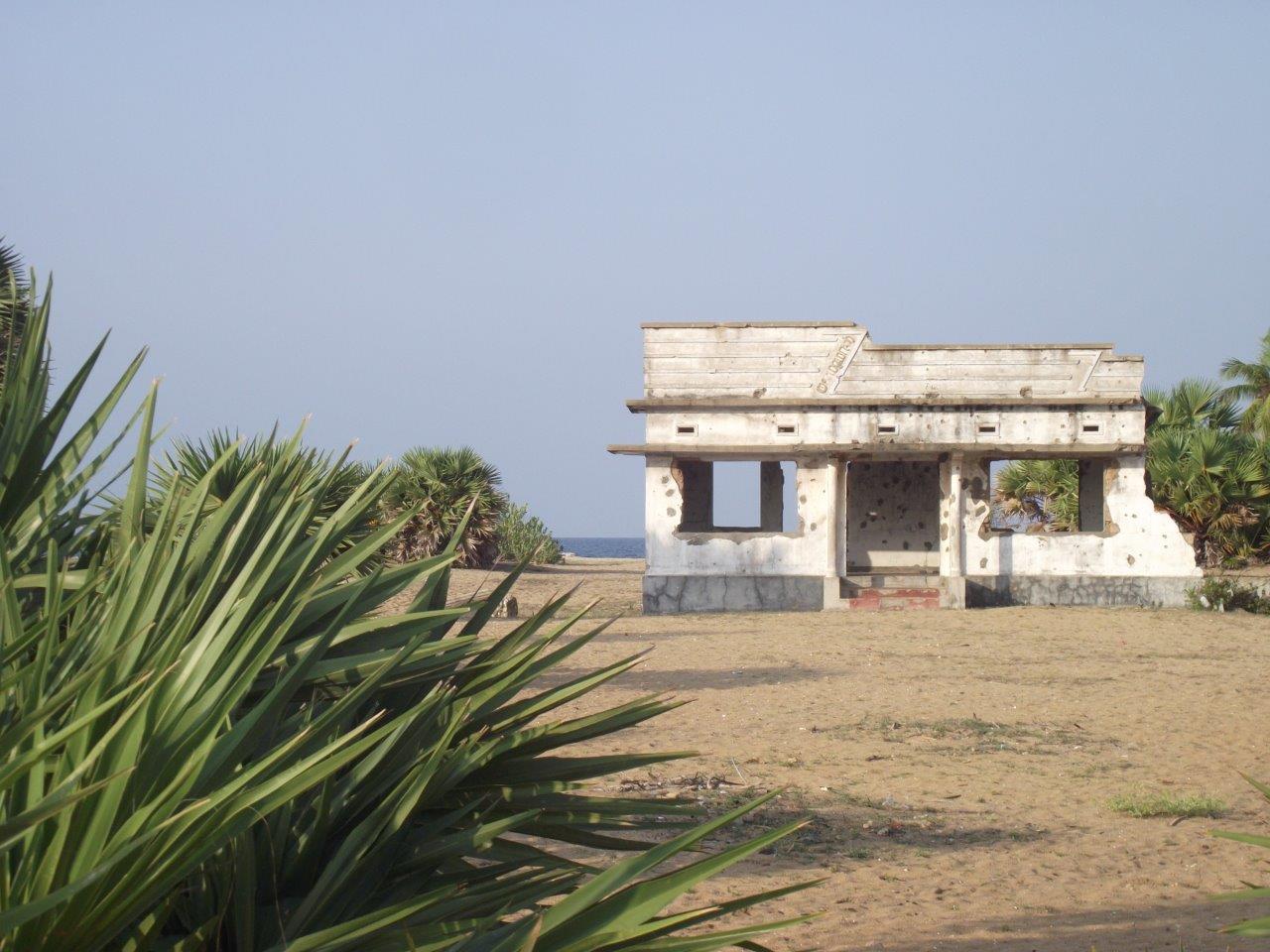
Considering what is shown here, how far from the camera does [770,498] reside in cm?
2448

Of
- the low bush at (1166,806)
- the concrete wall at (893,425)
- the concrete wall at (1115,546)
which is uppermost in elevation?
the concrete wall at (893,425)

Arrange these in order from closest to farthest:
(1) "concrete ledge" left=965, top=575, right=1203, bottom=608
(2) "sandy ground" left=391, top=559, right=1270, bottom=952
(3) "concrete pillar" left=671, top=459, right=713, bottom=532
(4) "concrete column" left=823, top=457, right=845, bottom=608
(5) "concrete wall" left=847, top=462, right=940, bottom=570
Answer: (2) "sandy ground" left=391, top=559, right=1270, bottom=952 < (1) "concrete ledge" left=965, top=575, right=1203, bottom=608 < (4) "concrete column" left=823, top=457, right=845, bottom=608 < (3) "concrete pillar" left=671, top=459, right=713, bottom=532 < (5) "concrete wall" left=847, top=462, right=940, bottom=570

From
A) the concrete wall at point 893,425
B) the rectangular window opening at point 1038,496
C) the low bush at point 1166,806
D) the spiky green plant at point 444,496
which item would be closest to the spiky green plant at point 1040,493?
the rectangular window opening at point 1038,496

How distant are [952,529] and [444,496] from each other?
12108mm

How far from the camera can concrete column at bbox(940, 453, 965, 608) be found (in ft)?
Answer: 71.1

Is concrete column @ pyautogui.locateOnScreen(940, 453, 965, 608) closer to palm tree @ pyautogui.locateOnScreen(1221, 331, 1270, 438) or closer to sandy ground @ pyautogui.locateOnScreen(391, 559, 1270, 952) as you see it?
sandy ground @ pyautogui.locateOnScreen(391, 559, 1270, 952)

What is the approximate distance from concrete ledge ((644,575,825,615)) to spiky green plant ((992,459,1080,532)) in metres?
8.73

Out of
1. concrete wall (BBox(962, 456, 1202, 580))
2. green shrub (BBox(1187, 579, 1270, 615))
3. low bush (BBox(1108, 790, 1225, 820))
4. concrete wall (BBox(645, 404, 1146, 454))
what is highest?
concrete wall (BBox(645, 404, 1146, 454))

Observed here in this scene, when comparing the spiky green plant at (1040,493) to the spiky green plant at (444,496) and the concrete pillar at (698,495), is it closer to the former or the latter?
the concrete pillar at (698,495)

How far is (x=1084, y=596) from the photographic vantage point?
21.8 meters

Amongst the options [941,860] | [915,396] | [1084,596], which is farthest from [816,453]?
[941,860]

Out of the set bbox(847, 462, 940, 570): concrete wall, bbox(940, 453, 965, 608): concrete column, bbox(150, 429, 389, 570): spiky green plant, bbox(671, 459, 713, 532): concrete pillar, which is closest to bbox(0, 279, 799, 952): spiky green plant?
bbox(150, 429, 389, 570): spiky green plant

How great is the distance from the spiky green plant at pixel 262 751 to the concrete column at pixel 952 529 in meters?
19.3

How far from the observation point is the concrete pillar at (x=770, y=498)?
24.4 m
